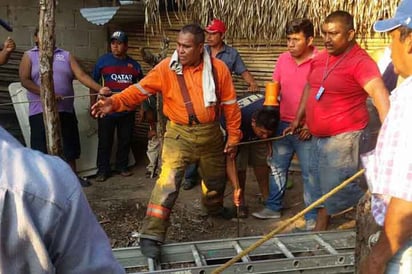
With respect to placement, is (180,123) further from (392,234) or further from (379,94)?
(392,234)

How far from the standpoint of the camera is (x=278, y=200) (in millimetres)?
5383

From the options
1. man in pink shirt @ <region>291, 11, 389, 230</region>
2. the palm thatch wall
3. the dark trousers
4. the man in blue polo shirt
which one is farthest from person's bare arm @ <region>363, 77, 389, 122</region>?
the dark trousers

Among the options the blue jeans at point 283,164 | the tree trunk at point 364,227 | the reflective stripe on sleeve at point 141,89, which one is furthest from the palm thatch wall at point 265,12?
the tree trunk at point 364,227

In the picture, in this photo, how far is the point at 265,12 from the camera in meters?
6.52

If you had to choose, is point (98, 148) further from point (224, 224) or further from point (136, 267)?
point (136, 267)

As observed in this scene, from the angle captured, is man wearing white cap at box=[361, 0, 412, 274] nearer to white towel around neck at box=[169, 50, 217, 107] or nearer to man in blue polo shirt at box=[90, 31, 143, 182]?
white towel around neck at box=[169, 50, 217, 107]

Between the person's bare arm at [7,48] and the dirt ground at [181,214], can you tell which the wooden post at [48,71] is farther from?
the person's bare arm at [7,48]

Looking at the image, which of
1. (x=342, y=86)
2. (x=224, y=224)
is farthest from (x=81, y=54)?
(x=342, y=86)

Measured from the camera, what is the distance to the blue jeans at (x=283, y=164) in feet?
16.1

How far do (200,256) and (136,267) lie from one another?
1.51ft

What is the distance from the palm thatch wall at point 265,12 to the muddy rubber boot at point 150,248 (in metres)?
3.49

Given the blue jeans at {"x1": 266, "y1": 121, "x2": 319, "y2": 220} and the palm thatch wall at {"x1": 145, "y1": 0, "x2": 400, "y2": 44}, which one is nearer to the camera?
the blue jeans at {"x1": 266, "y1": 121, "x2": 319, "y2": 220}

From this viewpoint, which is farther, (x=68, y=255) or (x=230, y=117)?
(x=230, y=117)

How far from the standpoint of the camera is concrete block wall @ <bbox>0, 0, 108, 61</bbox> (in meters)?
7.43
